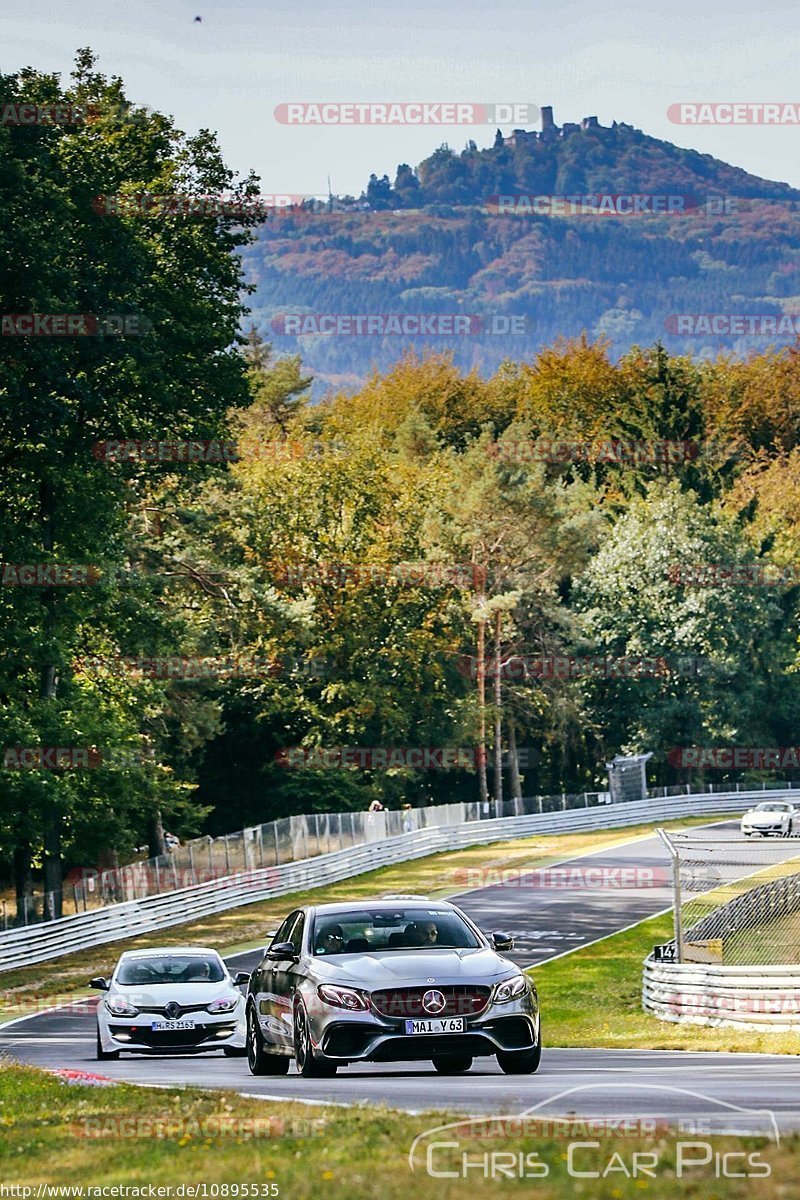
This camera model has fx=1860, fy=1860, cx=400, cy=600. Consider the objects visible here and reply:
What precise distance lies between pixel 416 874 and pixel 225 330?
17.7m

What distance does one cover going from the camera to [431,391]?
114 m

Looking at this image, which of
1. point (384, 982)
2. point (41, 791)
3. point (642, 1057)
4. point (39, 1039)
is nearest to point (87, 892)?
point (41, 791)

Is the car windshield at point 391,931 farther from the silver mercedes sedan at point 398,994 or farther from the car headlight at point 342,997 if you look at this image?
the car headlight at point 342,997

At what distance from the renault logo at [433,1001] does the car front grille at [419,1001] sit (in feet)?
0.05

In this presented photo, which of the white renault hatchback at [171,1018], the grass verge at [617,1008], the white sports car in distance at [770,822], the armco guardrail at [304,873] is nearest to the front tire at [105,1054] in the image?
the white renault hatchback at [171,1018]

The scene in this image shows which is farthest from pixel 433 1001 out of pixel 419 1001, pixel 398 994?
pixel 398 994

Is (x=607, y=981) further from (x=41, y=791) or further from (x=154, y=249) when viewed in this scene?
(x=154, y=249)

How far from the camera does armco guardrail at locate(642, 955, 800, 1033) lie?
74.3 ft

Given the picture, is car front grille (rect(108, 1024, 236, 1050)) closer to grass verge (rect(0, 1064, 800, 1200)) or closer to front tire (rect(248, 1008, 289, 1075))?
front tire (rect(248, 1008, 289, 1075))

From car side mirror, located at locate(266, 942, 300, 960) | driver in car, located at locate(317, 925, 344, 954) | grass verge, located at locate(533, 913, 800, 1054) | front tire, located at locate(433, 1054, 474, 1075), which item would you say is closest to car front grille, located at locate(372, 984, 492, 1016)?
front tire, located at locate(433, 1054, 474, 1075)

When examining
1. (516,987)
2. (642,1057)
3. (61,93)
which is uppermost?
(61,93)

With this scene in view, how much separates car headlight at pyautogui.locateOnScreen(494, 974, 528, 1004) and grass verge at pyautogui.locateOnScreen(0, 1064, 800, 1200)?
263cm

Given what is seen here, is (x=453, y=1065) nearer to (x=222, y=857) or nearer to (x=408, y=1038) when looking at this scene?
(x=408, y=1038)

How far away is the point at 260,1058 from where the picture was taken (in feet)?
53.0
